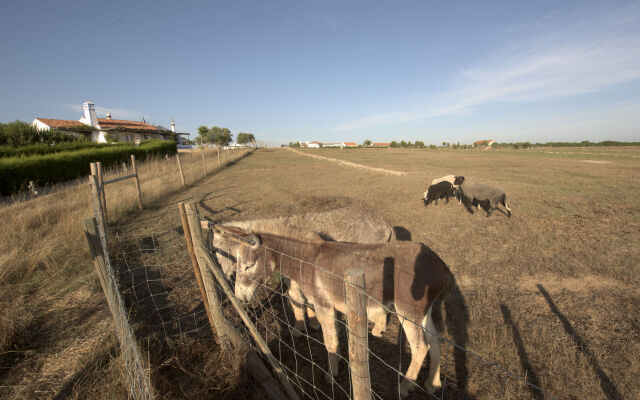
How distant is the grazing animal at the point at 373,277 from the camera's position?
282cm

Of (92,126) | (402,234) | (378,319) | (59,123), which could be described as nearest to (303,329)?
(378,319)

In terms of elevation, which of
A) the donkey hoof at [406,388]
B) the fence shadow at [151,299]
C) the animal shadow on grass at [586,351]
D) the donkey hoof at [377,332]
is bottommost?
the donkey hoof at [406,388]

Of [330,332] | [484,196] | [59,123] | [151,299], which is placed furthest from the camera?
[59,123]

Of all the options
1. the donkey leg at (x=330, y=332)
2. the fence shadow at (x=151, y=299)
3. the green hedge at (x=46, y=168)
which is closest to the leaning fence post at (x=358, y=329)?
the donkey leg at (x=330, y=332)

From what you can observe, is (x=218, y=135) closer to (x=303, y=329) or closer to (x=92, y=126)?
(x=92, y=126)

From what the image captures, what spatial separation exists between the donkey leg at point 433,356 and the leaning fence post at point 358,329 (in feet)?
4.77

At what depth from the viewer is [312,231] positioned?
4.14m

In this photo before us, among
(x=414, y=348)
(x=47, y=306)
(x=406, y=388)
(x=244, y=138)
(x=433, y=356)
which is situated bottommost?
(x=406, y=388)

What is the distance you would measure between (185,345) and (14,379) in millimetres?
1812

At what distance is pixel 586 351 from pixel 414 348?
2681 millimetres

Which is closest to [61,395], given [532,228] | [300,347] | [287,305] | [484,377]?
[300,347]

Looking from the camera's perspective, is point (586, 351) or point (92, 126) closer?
point (586, 351)

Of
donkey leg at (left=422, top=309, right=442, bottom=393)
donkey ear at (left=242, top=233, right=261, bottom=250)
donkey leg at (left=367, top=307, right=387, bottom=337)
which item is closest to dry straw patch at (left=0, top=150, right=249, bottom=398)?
donkey ear at (left=242, top=233, right=261, bottom=250)

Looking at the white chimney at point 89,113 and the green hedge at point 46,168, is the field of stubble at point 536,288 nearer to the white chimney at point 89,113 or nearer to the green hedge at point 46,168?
the green hedge at point 46,168
